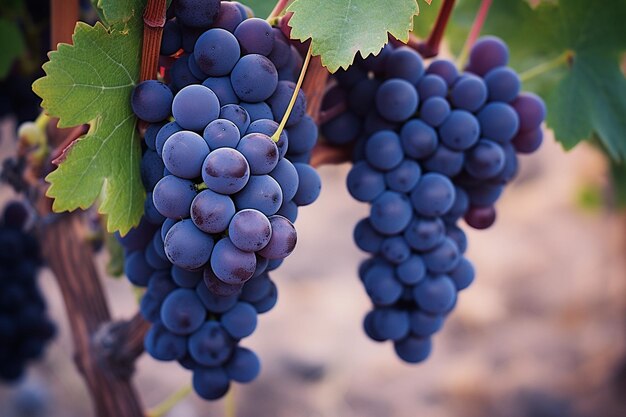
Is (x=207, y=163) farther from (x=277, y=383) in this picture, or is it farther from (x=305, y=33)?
(x=277, y=383)

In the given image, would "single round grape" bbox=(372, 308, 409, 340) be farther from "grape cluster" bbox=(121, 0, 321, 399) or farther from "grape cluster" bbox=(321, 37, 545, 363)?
"grape cluster" bbox=(121, 0, 321, 399)

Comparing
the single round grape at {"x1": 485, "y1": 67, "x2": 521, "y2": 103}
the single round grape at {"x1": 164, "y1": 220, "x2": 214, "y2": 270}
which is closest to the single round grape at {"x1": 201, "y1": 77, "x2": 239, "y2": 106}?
the single round grape at {"x1": 164, "y1": 220, "x2": 214, "y2": 270}

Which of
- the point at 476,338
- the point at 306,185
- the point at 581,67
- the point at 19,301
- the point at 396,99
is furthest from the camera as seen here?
the point at 476,338

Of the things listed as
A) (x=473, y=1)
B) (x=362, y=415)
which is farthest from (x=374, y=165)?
(x=362, y=415)

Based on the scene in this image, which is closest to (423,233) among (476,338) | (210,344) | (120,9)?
(210,344)

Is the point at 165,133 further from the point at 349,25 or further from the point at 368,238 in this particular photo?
the point at 368,238

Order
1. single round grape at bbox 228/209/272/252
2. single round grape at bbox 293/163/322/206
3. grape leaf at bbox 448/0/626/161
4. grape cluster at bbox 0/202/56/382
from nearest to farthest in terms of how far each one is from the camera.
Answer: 1. single round grape at bbox 228/209/272/252
2. single round grape at bbox 293/163/322/206
3. grape leaf at bbox 448/0/626/161
4. grape cluster at bbox 0/202/56/382
